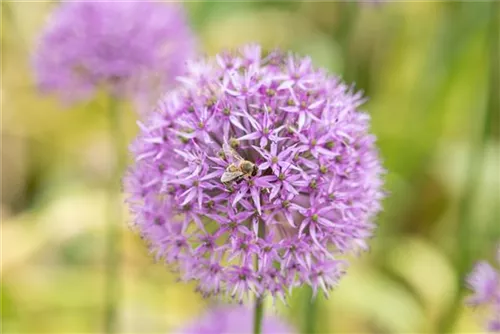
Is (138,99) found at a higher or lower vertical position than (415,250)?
higher

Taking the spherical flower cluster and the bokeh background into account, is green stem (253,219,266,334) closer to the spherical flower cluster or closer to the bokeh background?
Answer: the spherical flower cluster

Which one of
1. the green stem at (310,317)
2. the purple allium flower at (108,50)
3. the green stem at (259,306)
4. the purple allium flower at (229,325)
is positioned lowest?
the purple allium flower at (229,325)

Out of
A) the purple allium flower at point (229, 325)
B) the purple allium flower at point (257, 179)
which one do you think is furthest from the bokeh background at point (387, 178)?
the purple allium flower at point (257, 179)

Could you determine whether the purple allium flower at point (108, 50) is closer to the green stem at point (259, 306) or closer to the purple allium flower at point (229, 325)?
the purple allium flower at point (229, 325)

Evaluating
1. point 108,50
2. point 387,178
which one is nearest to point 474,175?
point 387,178

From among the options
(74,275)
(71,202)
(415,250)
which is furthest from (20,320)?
(415,250)

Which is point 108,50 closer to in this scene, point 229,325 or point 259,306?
point 229,325

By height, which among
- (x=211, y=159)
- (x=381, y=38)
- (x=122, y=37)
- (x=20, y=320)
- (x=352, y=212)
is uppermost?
(x=381, y=38)

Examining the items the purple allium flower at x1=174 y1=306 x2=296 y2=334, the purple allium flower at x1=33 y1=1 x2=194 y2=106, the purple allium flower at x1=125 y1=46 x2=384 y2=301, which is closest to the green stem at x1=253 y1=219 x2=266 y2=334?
the purple allium flower at x1=125 y1=46 x2=384 y2=301

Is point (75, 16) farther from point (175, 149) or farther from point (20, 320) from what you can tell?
point (20, 320)
